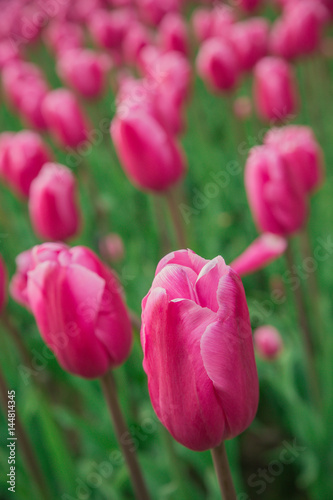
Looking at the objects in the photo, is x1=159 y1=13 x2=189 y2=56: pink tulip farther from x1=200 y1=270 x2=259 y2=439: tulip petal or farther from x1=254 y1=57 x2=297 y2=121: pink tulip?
x1=200 y1=270 x2=259 y2=439: tulip petal

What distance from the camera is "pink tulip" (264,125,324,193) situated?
0.95 metres

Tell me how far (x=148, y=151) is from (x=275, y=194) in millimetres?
260

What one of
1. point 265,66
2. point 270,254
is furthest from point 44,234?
point 265,66

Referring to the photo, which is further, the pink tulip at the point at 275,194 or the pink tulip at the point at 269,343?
the pink tulip at the point at 269,343

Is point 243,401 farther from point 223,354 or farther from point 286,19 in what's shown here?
point 286,19

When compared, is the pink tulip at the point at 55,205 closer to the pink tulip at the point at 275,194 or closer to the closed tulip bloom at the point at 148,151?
the closed tulip bloom at the point at 148,151

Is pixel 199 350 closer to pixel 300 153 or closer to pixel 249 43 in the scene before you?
pixel 300 153

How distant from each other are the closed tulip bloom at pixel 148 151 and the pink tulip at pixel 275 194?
188mm

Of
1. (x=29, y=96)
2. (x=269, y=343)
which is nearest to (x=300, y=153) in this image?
(x=269, y=343)

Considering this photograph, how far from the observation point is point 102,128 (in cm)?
229

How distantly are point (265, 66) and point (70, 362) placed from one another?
47.9 inches

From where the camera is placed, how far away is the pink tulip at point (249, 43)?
6.06ft

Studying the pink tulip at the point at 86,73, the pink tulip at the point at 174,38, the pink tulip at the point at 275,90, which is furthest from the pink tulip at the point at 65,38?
the pink tulip at the point at 275,90

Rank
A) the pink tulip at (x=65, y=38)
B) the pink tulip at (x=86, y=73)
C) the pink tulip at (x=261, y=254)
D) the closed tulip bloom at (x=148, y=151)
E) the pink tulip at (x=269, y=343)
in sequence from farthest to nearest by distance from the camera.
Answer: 1. the pink tulip at (x=65, y=38)
2. the pink tulip at (x=86, y=73)
3. the pink tulip at (x=269, y=343)
4. the closed tulip bloom at (x=148, y=151)
5. the pink tulip at (x=261, y=254)
